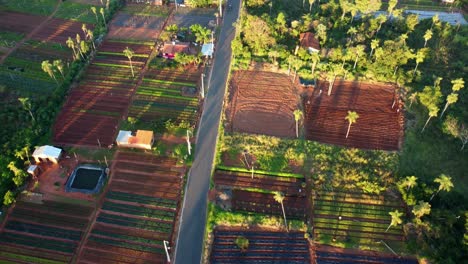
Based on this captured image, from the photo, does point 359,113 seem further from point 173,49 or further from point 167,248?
point 167,248

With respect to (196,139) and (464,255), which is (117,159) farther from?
(464,255)

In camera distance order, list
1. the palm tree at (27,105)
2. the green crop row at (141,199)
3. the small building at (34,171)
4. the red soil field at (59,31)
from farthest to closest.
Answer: the red soil field at (59,31) < the palm tree at (27,105) < the small building at (34,171) < the green crop row at (141,199)

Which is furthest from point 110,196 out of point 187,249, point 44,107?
point 44,107

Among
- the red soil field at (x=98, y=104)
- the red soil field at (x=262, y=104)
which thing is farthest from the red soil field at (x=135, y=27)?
the red soil field at (x=262, y=104)

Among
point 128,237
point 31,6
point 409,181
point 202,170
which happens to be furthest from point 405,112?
point 31,6

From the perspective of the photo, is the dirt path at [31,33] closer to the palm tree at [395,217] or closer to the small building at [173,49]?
the small building at [173,49]
